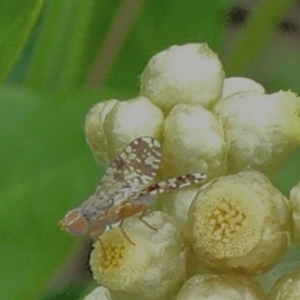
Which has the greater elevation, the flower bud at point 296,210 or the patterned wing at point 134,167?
the flower bud at point 296,210

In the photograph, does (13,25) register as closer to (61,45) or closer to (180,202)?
(61,45)

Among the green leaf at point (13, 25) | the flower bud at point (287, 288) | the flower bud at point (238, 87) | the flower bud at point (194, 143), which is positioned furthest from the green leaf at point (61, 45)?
the flower bud at point (287, 288)

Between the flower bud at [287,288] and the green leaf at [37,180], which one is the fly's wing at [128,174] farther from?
the green leaf at [37,180]

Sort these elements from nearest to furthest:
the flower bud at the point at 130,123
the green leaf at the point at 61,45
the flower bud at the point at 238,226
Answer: the flower bud at the point at 238,226 → the flower bud at the point at 130,123 → the green leaf at the point at 61,45

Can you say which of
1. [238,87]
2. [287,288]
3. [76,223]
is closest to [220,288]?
[287,288]

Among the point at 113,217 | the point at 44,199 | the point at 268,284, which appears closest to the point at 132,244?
the point at 113,217

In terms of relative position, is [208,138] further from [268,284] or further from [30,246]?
[30,246]

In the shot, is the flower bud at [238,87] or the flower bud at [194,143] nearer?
the flower bud at [194,143]
